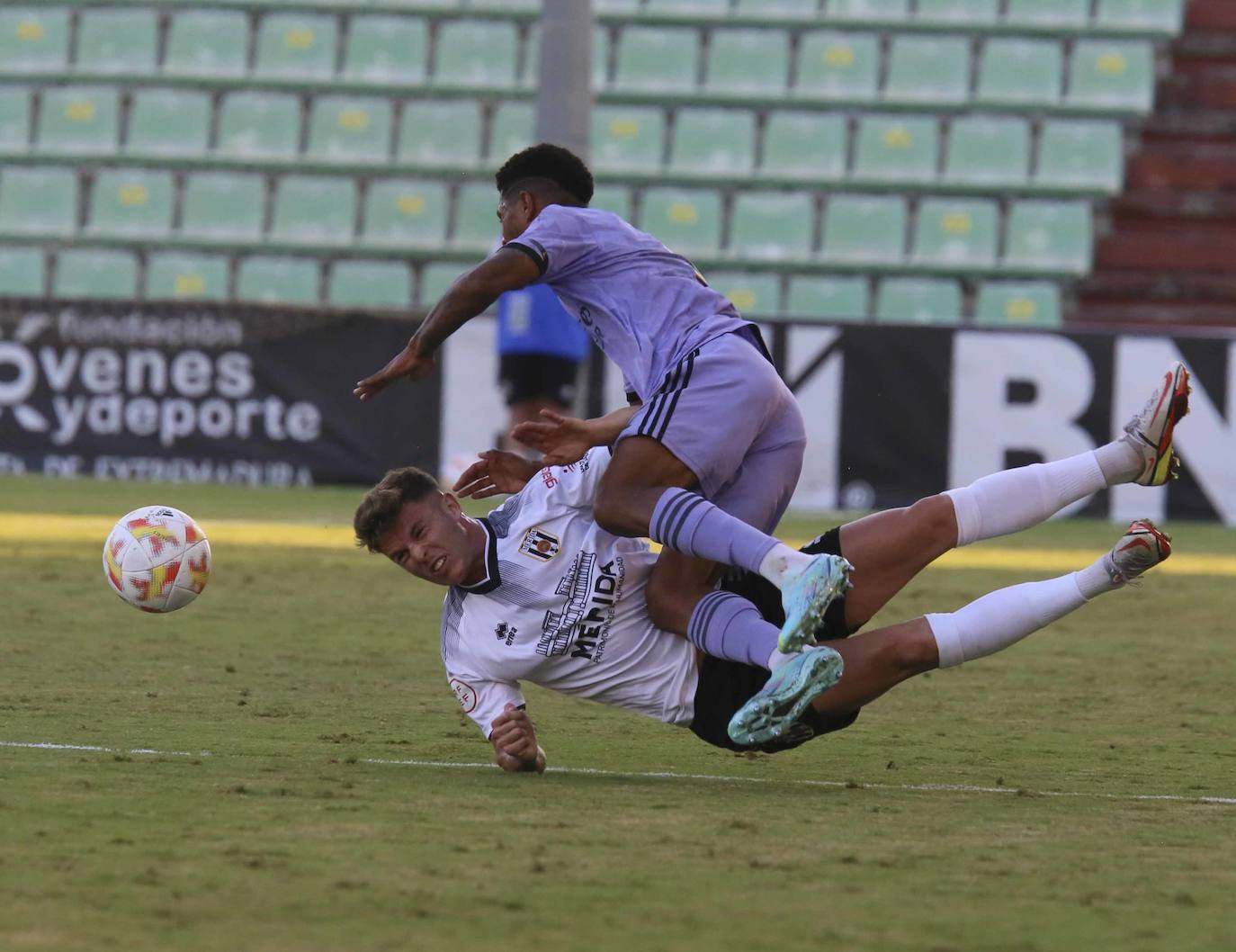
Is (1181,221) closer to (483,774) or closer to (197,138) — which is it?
(197,138)

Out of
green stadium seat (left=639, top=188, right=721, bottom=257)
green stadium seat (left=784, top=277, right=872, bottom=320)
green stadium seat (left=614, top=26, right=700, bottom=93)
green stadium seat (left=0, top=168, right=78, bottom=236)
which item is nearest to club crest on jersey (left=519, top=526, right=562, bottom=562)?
green stadium seat (left=784, top=277, right=872, bottom=320)

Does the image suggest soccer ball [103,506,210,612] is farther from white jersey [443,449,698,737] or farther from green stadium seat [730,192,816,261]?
green stadium seat [730,192,816,261]

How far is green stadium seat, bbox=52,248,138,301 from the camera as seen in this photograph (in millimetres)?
19109

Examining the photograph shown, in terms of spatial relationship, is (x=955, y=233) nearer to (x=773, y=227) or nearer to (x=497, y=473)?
(x=773, y=227)

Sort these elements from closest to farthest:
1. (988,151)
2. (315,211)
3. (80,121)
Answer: (988,151) → (315,211) → (80,121)

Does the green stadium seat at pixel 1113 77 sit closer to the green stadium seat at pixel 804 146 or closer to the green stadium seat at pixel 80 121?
the green stadium seat at pixel 804 146

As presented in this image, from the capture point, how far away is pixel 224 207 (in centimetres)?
1959

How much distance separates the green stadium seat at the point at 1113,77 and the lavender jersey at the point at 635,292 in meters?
14.2

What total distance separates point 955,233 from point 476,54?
5386 millimetres

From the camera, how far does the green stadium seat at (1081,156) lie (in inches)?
731

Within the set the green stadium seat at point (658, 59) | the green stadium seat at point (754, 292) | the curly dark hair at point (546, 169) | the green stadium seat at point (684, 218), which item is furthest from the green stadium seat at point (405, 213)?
the curly dark hair at point (546, 169)

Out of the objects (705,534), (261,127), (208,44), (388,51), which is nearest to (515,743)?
(705,534)

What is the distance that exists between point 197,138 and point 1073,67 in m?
8.90

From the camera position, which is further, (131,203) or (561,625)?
(131,203)
